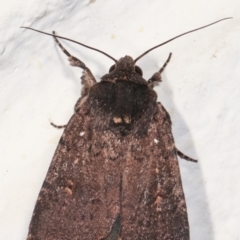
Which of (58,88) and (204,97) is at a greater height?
(58,88)

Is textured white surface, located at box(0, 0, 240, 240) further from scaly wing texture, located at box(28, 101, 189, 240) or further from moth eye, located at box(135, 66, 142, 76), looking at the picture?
scaly wing texture, located at box(28, 101, 189, 240)

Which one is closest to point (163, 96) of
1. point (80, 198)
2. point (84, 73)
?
point (84, 73)

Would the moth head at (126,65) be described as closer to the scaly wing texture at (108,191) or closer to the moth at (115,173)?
the moth at (115,173)

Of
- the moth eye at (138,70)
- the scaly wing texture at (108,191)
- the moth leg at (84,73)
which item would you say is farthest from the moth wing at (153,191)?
the moth leg at (84,73)

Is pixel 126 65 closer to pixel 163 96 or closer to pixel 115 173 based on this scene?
pixel 163 96

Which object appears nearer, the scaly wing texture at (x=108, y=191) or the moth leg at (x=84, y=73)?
the scaly wing texture at (x=108, y=191)

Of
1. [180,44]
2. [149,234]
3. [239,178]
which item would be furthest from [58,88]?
[239,178]

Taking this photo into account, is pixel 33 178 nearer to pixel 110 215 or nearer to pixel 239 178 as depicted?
pixel 110 215

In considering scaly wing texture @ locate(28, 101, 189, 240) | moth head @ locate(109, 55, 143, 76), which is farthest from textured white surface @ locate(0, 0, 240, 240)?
scaly wing texture @ locate(28, 101, 189, 240)
